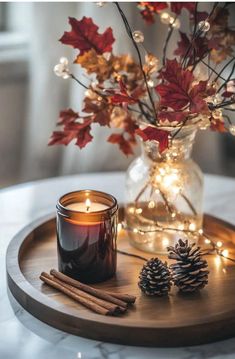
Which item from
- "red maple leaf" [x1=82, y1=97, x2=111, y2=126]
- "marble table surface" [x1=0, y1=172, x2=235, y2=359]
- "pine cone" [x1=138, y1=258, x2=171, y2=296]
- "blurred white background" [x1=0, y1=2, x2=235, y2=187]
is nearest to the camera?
"marble table surface" [x1=0, y1=172, x2=235, y2=359]

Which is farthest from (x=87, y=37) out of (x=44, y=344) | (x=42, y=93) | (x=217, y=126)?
(x=42, y=93)

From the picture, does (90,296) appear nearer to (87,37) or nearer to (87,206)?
(87,206)

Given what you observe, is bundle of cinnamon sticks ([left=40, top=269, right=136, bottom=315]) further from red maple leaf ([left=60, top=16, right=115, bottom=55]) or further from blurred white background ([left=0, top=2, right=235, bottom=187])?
blurred white background ([left=0, top=2, right=235, bottom=187])

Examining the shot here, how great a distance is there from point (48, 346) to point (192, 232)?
35cm

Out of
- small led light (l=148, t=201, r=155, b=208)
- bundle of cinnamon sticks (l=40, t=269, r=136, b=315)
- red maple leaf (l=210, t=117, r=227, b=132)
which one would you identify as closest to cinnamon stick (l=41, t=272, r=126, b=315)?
bundle of cinnamon sticks (l=40, t=269, r=136, b=315)

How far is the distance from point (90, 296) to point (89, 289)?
19mm

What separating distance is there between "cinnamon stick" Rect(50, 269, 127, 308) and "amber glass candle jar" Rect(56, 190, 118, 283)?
0.6 inches

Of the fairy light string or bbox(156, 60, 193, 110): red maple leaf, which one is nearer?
bbox(156, 60, 193, 110): red maple leaf

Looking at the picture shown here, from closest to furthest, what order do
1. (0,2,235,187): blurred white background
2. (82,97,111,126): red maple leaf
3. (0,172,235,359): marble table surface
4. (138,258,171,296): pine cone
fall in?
1. (0,172,235,359): marble table surface
2. (138,258,171,296): pine cone
3. (82,97,111,126): red maple leaf
4. (0,2,235,187): blurred white background

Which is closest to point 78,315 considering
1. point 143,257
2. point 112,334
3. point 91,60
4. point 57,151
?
point 112,334

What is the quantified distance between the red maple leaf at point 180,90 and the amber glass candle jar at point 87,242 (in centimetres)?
18

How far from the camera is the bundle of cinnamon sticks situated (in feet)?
2.88

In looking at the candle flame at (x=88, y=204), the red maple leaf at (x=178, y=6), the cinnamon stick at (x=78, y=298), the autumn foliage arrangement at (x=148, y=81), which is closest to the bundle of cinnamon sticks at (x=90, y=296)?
the cinnamon stick at (x=78, y=298)

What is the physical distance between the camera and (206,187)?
1367 millimetres
